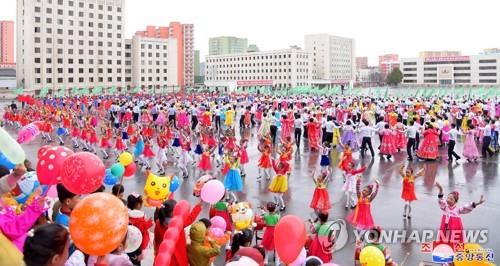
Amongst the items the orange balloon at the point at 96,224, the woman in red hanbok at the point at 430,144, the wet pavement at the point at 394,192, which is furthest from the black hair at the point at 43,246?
the woman in red hanbok at the point at 430,144

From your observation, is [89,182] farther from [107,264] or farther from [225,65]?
[225,65]

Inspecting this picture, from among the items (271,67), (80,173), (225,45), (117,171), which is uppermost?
(225,45)

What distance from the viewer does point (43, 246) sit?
3.02 meters

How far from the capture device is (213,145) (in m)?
14.5

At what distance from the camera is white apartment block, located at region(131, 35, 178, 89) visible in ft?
277

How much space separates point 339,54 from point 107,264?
128784 mm

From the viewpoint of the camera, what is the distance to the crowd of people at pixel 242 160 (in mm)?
4430

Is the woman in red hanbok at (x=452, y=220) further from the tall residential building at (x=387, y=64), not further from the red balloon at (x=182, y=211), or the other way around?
the tall residential building at (x=387, y=64)

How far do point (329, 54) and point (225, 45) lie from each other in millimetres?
57115

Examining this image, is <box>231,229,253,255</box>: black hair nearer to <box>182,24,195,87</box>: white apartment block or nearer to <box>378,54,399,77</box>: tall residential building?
<box>182,24,195,87</box>: white apartment block

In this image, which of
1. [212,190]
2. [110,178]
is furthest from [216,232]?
[110,178]

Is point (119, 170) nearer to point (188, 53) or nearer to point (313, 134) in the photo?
point (313, 134)

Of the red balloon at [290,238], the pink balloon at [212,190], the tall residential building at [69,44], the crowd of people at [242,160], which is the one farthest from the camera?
the tall residential building at [69,44]

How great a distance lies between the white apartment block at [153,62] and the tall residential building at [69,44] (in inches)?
99.0
